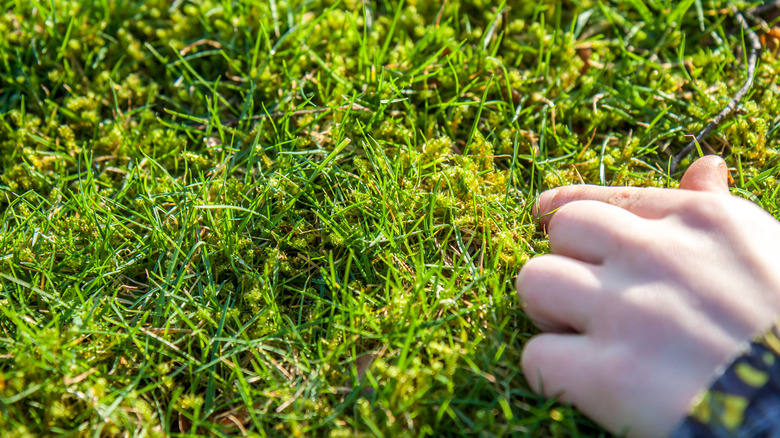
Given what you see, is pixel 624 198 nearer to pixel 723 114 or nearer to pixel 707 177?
pixel 707 177

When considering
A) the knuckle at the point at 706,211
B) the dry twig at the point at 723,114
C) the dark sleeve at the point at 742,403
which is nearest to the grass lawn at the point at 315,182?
the dry twig at the point at 723,114

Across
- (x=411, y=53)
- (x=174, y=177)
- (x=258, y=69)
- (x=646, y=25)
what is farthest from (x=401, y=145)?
(x=646, y=25)

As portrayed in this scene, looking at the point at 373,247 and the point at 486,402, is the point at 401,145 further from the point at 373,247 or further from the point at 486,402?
the point at 486,402

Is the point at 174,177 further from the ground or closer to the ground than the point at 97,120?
closer to the ground

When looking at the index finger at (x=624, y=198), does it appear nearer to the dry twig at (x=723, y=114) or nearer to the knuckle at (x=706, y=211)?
the knuckle at (x=706, y=211)

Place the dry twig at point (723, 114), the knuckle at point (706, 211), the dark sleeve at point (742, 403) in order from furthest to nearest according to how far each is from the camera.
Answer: the dry twig at point (723, 114)
the knuckle at point (706, 211)
the dark sleeve at point (742, 403)

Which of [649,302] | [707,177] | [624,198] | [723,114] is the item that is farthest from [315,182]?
[723,114]

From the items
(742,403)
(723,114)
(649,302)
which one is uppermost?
(723,114)
